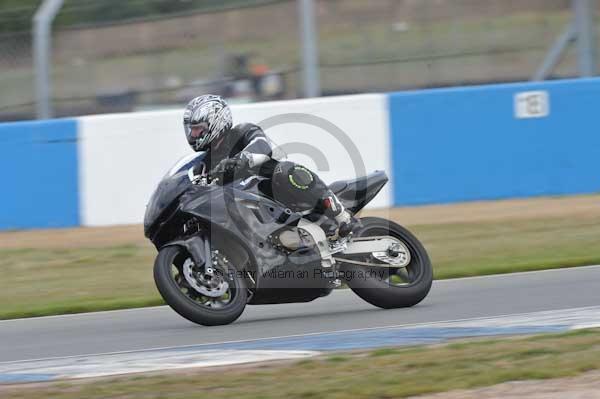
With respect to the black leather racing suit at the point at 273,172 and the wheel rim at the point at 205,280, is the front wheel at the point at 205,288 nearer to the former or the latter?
the wheel rim at the point at 205,280

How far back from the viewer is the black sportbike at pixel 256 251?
6785 millimetres

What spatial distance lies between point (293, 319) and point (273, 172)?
3.43ft

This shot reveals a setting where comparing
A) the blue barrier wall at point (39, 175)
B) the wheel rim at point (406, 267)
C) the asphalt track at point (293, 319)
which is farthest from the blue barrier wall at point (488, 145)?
the wheel rim at point (406, 267)

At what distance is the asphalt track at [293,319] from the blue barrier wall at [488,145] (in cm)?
383

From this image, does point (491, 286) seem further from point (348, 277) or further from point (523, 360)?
point (523, 360)

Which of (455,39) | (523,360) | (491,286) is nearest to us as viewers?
(523,360)

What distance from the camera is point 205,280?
Answer: 22.3 ft

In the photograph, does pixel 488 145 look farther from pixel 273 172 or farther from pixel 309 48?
pixel 273 172

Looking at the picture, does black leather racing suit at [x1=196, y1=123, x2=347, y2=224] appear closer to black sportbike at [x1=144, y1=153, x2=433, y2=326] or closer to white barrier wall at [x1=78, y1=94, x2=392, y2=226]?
A: black sportbike at [x1=144, y1=153, x2=433, y2=326]

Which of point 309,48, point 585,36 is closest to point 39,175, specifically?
point 309,48

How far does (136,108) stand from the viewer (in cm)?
1260

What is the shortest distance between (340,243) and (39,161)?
225 inches

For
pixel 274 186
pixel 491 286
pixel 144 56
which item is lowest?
pixel 491 286

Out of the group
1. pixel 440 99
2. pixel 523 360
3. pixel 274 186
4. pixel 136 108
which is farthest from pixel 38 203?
pixel 523 360
